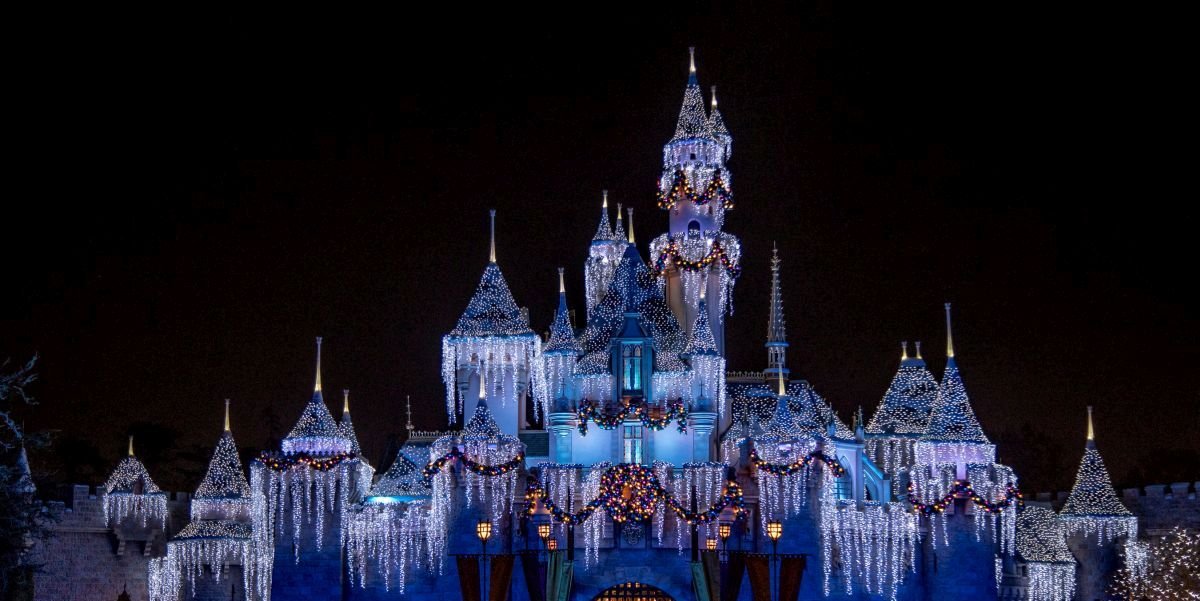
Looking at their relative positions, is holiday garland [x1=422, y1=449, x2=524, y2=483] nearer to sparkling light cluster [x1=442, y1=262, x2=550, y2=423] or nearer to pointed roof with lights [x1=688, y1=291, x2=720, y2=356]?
sparkling light cluster [x1=442, y1=262, x2=550, y2=423]

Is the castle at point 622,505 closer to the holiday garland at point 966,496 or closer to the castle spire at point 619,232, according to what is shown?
the holiday garland at point 966,496

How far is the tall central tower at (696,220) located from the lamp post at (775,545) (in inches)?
310

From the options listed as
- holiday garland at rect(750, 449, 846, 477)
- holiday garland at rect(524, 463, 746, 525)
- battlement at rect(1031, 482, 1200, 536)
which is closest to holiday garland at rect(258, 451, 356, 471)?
holiday garland at rect(524, 463, 746, 525)

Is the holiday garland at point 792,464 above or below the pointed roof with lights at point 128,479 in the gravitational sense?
above

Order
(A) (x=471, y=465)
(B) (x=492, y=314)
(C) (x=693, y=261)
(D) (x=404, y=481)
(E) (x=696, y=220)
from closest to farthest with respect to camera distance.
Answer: (A) (x=471, y=465) → (D) (x=404, y=481) → (B) (x=492, y=314) → (C) (x=693, y=261) → (E) (x=696, y=220)

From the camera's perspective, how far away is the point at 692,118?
149 feet

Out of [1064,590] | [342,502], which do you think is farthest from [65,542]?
[1064,590]

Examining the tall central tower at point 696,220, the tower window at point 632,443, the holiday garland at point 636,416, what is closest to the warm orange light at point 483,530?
the holiday garland at point 636,416

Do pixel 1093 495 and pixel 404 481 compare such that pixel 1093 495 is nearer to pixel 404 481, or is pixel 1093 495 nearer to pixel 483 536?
pixel 483 536

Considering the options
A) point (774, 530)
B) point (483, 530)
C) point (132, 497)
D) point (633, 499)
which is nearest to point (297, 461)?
point (483, 530)

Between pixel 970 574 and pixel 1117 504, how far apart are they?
547cm

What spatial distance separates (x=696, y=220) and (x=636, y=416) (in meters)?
7.74

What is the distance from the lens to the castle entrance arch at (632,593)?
38.3 meters

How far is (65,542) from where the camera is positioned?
40.8 metres
